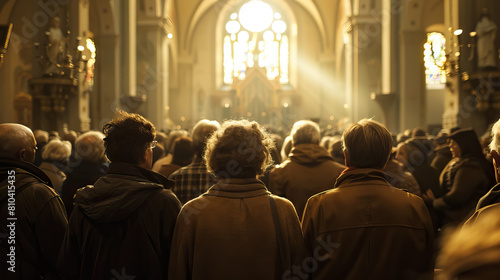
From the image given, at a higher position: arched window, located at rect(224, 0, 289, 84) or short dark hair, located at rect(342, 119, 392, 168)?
arched window, located at rect(224, 0, 289, 84)

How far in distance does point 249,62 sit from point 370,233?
1171 inches

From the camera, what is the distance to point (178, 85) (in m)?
30.4

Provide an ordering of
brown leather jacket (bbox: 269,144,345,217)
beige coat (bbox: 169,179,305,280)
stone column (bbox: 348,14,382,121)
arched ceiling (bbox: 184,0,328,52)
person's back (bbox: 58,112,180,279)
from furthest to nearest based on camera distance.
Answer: arched ceiling (bbox: 184,0,328,52), stone column (bbox: 348,14,382,121), brown leather jacket (bbox: 269,144,345,217), person's back (bbox: 58,112,180,279), beige coat (bbox: 169,179,305,280)

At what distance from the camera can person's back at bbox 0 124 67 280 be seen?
2.82 meters

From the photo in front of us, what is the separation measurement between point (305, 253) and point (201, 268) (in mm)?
491

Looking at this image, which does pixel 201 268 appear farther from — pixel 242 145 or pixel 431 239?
pixel 431 239

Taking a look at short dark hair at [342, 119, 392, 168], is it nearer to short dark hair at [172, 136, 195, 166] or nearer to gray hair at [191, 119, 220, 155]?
gray hair at [191, 119, 220, 155]

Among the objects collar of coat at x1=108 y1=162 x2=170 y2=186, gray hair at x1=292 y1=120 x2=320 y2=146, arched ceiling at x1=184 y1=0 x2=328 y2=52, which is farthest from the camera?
arched ceiling at x1=184 y1=0 x2=328 y2=52

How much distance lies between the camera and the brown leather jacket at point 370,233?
2477 mm

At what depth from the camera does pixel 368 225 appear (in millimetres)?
2500

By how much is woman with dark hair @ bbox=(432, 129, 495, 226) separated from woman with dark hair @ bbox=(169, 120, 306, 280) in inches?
108

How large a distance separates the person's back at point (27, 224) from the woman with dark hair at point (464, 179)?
3384 mm

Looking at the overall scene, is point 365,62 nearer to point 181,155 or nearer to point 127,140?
point 181,155

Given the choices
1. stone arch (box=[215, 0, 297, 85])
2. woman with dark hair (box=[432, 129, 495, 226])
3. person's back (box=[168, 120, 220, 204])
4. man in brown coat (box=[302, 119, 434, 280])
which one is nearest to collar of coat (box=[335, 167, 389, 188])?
man in brown coat (box=[302, 119, 434, 280])
